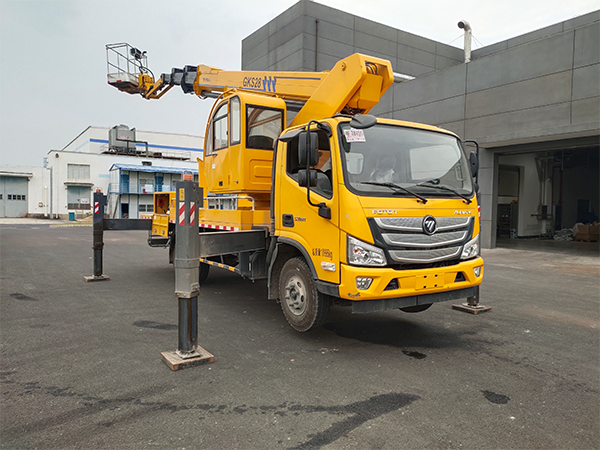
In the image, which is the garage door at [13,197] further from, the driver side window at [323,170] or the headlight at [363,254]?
the headlight at [363,254]

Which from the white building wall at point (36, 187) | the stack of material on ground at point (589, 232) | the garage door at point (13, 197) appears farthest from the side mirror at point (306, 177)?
the garage door at point (13, 197)

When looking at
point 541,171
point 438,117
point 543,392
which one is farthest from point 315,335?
point 541,171

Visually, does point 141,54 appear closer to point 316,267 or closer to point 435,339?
point 316,267

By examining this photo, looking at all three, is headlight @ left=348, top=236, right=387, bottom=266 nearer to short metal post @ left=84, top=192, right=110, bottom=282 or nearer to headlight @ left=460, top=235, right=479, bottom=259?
headlight @ left=460, top=235, right=479, bottom=259

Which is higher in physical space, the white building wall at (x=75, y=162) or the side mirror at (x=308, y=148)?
the white building wall at (x=75, y=162)

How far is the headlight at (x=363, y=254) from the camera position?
4531 mm

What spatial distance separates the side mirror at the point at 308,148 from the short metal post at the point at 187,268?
1203 mm

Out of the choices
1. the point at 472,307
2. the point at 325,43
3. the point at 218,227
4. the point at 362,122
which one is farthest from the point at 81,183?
the point at 362,122

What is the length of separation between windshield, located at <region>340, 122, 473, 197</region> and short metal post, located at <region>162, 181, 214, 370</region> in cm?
168

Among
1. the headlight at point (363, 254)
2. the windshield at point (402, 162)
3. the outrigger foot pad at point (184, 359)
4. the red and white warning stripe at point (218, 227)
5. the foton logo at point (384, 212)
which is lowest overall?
the outrigger foot pad at point (184, 359)

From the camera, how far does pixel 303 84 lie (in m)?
8.07

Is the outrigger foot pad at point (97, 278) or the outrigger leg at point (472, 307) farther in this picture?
the outrigger foot pad at point (97, 278)

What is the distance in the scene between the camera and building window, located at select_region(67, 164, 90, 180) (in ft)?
152

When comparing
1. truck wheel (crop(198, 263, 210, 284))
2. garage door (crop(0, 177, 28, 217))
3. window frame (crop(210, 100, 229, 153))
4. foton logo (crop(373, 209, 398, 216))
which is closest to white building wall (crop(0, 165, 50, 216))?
garage door (crop(0, 177, 28, 217))
